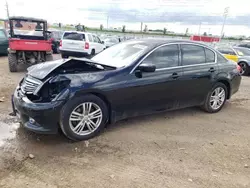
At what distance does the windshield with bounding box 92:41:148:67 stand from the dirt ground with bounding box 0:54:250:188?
1170mm

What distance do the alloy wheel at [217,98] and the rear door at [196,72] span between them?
0.30 metres

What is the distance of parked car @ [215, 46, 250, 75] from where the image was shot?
1270cm

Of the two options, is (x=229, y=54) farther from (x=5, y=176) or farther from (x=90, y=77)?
(x=5, y=176)

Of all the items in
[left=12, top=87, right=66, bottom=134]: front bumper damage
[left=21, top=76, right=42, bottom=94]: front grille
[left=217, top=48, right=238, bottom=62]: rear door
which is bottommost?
[left=217, top=48, right=238, bottom=62]: rear door

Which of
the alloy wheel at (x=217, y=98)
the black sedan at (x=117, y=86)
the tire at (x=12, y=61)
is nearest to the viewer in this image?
the black sedan at (x=117, y=86)

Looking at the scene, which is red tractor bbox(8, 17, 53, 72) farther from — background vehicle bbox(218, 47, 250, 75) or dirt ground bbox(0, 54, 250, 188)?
background vehicle bbox(218, 47, 250, 75)

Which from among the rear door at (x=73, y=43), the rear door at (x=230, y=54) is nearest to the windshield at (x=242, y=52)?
the rear door at (x=230, y=54)

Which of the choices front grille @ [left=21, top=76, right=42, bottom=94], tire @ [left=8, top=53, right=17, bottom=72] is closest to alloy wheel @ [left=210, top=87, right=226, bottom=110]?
front grille @ [left=21, top=76, right=42, bottom=94]

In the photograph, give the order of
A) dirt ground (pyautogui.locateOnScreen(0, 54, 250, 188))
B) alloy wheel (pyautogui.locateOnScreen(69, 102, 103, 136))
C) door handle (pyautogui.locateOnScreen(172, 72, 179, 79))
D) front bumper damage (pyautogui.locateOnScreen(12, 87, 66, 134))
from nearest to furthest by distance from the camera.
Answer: dirt ground (pyautogui.locateOnScreen(0, 54, 250, 188))
front bumper damage (pyautogui.locateOnScreen(12, 87, 66, 134))
alloy wheel (pyautogui.locateOnScreen(69, 102, 103, 136))
door handle (pyautogui.locateOnScreen(172, 72, 179, 79))

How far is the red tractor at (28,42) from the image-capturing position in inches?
377

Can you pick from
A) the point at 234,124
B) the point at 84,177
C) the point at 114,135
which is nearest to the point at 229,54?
the point at 234,124

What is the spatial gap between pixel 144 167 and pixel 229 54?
39.6 feet

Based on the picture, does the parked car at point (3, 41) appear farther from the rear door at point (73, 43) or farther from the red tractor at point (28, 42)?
the red tractor at point (28, 42)

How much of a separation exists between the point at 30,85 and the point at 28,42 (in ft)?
21.5
